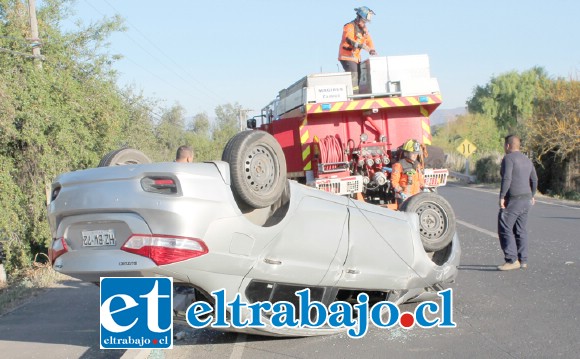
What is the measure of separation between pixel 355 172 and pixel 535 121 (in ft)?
102

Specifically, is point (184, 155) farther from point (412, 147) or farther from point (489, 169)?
point (489, 169)

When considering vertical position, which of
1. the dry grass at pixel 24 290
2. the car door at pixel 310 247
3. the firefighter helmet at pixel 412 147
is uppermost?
the firefighter helmet at pixel 412 147

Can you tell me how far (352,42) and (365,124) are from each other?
2005mm

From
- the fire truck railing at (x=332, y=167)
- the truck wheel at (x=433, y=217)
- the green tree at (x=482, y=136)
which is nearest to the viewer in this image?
the truck wheel at (x=433, y=217)

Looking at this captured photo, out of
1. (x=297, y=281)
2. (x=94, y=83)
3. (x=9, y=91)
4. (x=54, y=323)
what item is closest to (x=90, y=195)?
(x=297, y=281)

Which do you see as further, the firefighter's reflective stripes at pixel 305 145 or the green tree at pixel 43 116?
the green tree at pixel 43 116

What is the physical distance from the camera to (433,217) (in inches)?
328

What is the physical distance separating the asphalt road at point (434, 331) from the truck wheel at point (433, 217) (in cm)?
78

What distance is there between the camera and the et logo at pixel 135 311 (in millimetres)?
5359

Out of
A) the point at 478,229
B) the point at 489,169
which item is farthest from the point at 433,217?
the point at 489,169

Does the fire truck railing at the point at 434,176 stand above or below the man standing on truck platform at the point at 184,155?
below

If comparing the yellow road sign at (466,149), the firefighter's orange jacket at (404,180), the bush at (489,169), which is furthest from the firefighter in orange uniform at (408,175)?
the yellow road sign at (466,149)

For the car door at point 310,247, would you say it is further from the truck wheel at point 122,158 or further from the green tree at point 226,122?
the green tree at point 226,122

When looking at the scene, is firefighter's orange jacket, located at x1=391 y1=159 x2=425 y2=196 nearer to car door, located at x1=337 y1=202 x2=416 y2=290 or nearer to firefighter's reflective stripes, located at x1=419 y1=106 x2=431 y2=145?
firefighter's reflective stripes, located at x1=419 y1=106 x2=431 y2=145
